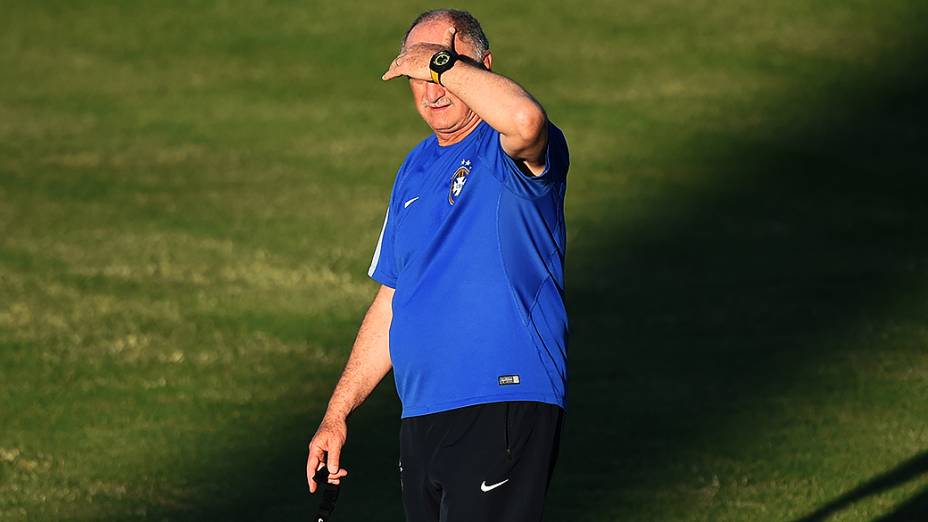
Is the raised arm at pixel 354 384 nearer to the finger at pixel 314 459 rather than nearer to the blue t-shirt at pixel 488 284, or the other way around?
the finger at pixel 314 459

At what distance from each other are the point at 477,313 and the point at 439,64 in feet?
2.55

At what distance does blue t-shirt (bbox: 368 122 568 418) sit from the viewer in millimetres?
4832

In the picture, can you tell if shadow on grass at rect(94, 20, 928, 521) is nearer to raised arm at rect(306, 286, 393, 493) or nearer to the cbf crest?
raised arm at rect(306, 286, 393, 493)

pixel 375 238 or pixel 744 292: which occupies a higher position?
pixel 375 238

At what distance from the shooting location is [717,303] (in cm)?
1309

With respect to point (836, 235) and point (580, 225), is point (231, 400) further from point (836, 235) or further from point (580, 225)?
point (836, 235)

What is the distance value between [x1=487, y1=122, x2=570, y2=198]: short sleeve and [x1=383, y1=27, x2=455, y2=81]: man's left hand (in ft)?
1.11

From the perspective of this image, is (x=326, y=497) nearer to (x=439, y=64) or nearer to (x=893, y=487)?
(x=439, y=64)

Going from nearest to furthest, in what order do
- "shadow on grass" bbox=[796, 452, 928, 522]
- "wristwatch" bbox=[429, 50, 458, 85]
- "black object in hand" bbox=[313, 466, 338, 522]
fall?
1. "wristwatch" bbox=[429, 50, 458, 85]
2. "black object in hand" bbox=[313, 466, 338, 522]
3. "shadow on grass" bbox=[796, 452, 928, 522]

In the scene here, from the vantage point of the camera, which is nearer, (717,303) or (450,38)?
(450,38)

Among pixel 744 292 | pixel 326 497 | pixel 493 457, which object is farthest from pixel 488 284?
pixel 744 292

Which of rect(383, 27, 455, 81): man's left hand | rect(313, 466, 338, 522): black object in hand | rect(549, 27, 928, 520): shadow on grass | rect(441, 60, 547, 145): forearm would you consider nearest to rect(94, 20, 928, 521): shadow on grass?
rect(549, 27, 928, 520): shadow on grass

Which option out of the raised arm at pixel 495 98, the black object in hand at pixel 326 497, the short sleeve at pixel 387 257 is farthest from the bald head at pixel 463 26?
the black object in hand at pixel 326 497

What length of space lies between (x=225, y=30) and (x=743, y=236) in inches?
363
